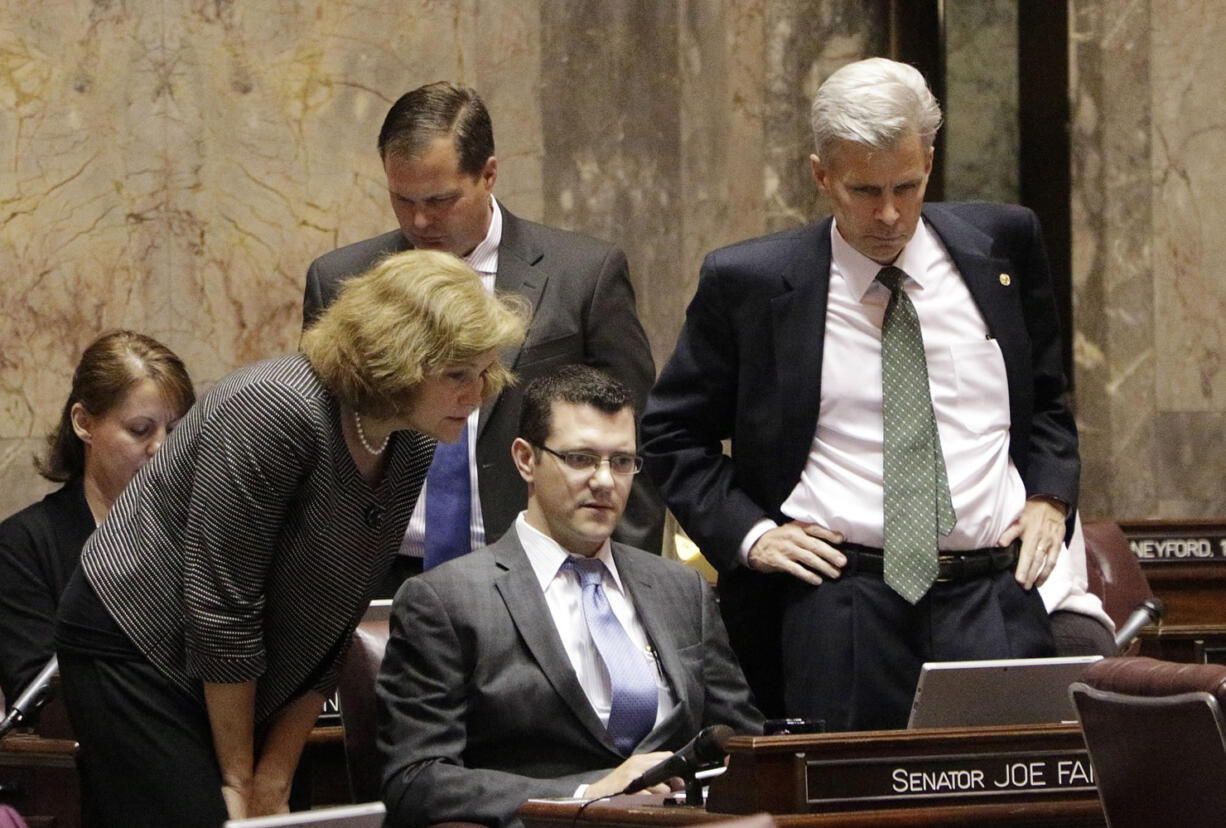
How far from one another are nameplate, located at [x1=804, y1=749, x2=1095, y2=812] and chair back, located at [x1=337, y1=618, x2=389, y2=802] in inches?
36.7

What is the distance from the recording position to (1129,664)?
248 cm

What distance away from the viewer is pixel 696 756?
3025 millimetres

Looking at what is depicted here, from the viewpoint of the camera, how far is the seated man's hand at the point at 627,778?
3.31 m

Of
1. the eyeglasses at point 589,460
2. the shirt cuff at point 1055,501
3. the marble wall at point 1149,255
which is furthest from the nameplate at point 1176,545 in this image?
the eyeglasses at point 589,460

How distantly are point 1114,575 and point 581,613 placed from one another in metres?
1.56

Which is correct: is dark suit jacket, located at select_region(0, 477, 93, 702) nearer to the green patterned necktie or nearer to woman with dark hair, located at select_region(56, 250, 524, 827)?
woman with dark hair, located at select_region(56, 250, 524, 827)

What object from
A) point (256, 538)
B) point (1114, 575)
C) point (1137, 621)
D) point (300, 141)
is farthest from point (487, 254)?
point (300, 141)

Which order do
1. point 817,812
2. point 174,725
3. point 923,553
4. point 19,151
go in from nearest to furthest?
point 817,812 < point 174,725 < point 923,553 < point 19,151

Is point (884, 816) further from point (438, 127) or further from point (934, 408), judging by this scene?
point (438, 127)

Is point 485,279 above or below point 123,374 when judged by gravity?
above

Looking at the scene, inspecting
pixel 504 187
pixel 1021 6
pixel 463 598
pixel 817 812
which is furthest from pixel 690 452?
pixel 1021 6

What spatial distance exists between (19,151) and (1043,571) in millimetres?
3792

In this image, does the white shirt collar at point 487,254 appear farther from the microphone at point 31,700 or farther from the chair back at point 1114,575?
the chair back at point 1114,575

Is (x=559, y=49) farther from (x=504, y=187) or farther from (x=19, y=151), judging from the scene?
(x=19, y=151)
